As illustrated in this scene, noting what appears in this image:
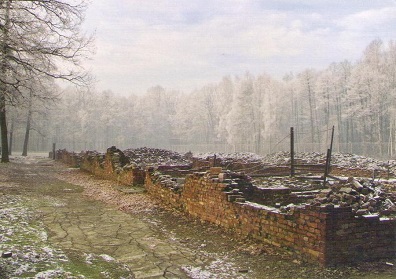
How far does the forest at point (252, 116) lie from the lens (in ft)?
158

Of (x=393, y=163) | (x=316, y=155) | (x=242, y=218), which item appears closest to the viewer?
(x=242, y=218)

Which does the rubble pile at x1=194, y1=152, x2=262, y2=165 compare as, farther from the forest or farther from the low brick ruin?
the low brick ruin

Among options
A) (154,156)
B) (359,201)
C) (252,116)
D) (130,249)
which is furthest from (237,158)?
→ (252,116)

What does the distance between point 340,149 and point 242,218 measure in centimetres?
4770

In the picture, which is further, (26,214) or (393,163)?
(393,163)

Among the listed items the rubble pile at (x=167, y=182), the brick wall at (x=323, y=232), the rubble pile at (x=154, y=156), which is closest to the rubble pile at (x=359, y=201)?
the brick wall at (x=323, y=232)

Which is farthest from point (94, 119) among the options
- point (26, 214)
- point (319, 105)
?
point (26, 214)

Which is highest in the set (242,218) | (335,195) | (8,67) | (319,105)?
(319,105)

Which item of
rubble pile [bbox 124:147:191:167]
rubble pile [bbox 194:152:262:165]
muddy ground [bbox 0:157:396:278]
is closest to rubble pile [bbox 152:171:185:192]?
muddy ground [bbox 0:157:396:278]

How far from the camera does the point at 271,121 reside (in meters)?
59.0

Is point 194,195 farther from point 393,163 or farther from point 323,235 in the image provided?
point 393,163

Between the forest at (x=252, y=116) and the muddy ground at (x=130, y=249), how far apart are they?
29.9 meters

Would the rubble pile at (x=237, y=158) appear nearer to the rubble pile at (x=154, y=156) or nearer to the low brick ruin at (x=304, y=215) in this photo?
the rubble pile at (x=154, y=156)

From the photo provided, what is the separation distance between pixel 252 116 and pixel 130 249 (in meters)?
59.2
